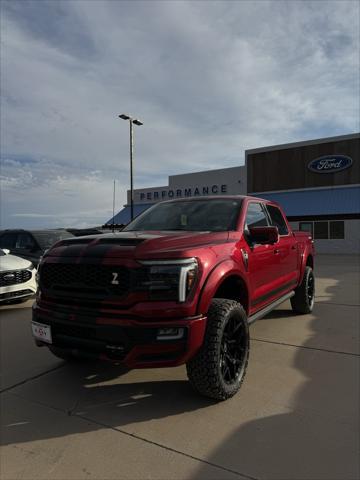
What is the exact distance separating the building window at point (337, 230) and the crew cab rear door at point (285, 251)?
19220 mm

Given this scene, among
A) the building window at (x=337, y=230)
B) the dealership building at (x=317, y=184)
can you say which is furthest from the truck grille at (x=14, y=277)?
the building window at (x=337, y=230)

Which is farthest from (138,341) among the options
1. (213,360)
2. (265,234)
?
(265,234)

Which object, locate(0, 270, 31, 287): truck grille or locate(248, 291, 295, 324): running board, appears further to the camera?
locate(0, 270, 31, 287): truck grille

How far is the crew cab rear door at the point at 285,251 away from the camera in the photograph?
4902 millimetres

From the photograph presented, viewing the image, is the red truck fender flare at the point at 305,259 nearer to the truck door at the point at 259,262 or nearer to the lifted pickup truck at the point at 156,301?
the truck door at the point at 259,262

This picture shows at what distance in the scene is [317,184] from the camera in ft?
80.4

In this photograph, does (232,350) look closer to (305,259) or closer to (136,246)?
(136,246)

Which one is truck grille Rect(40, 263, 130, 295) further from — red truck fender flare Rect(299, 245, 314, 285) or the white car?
the white car

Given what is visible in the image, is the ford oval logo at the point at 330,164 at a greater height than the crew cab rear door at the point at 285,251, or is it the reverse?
the ford oval logo at the point at 330,164

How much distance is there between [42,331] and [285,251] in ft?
10.7

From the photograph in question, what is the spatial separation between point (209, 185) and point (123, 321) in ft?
90.8

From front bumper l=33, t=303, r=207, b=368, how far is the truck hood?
0.49 meters

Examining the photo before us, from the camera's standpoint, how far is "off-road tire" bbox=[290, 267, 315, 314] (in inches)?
244

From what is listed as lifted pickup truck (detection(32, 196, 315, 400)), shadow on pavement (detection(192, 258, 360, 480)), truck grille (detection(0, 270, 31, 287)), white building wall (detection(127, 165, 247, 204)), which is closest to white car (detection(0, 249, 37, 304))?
truck grille (detection(0, 270, 31, 287))
